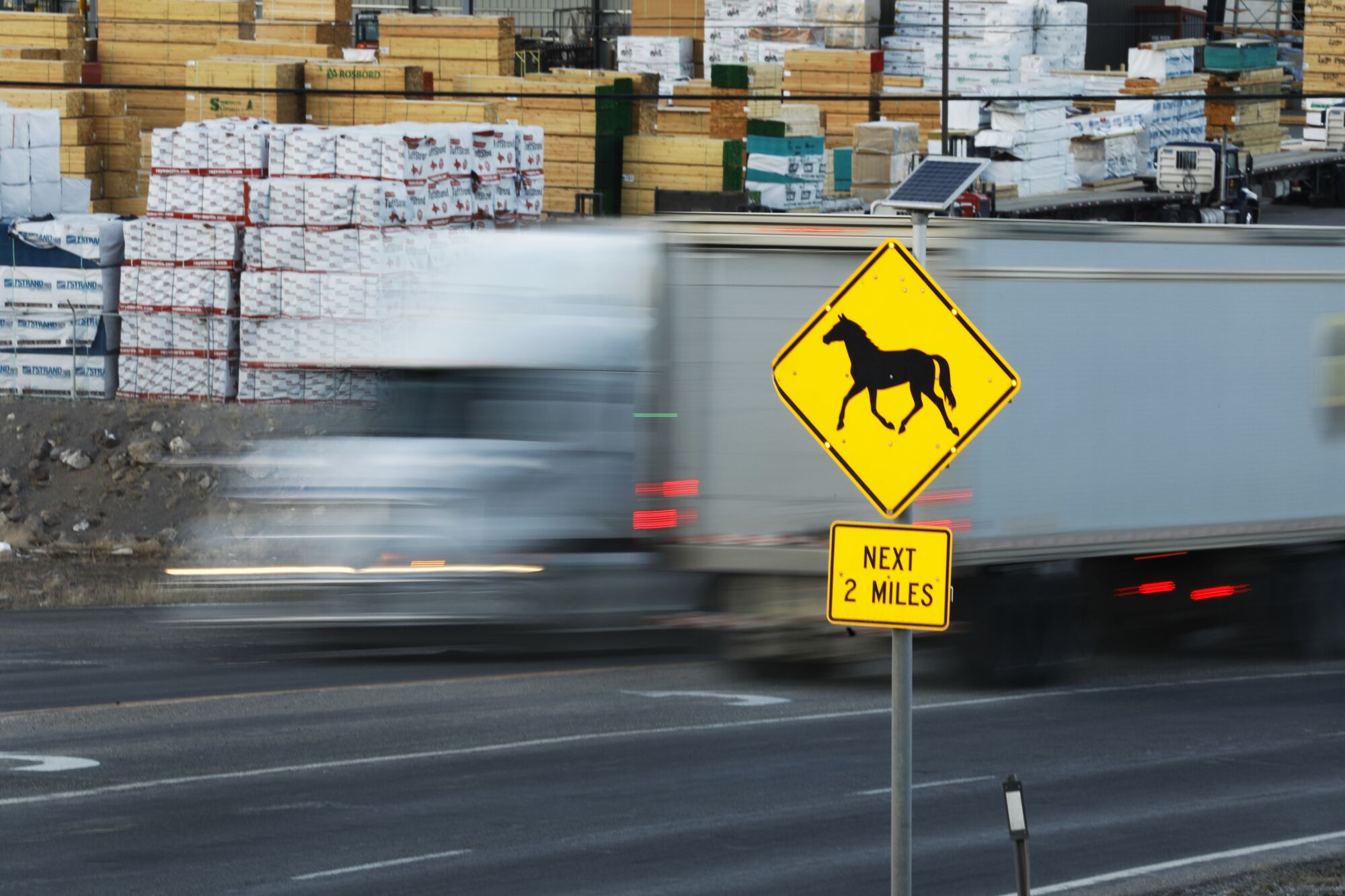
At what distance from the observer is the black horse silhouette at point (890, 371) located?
721cm

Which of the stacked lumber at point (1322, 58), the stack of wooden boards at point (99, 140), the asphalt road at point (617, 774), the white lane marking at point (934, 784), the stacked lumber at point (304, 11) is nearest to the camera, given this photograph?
the asphalt road at point (617, 774)

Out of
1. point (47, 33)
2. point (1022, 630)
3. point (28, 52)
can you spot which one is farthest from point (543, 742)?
point (47, 33)

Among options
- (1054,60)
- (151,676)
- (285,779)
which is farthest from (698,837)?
(1054,60)

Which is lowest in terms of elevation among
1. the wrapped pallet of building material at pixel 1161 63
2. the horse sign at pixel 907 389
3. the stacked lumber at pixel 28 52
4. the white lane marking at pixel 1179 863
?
the white lane marking at pixel 1179 863

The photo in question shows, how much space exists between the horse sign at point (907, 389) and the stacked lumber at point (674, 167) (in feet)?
90.6

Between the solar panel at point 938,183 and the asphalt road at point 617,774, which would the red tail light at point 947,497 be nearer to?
the asphalt road at point 617,774

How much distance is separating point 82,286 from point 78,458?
97.3 inches

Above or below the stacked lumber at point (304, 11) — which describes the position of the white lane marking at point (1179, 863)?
below

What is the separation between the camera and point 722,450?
1317cm

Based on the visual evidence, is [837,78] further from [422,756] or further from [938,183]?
[422,756]

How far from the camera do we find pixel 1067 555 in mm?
13758

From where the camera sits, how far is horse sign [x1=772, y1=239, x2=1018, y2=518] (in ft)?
24.4

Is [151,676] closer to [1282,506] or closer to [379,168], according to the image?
[1282,506]

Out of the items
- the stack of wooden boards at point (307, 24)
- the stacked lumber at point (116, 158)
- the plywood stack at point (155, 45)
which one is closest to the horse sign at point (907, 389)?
the stacked lumber at point (116, 158)
